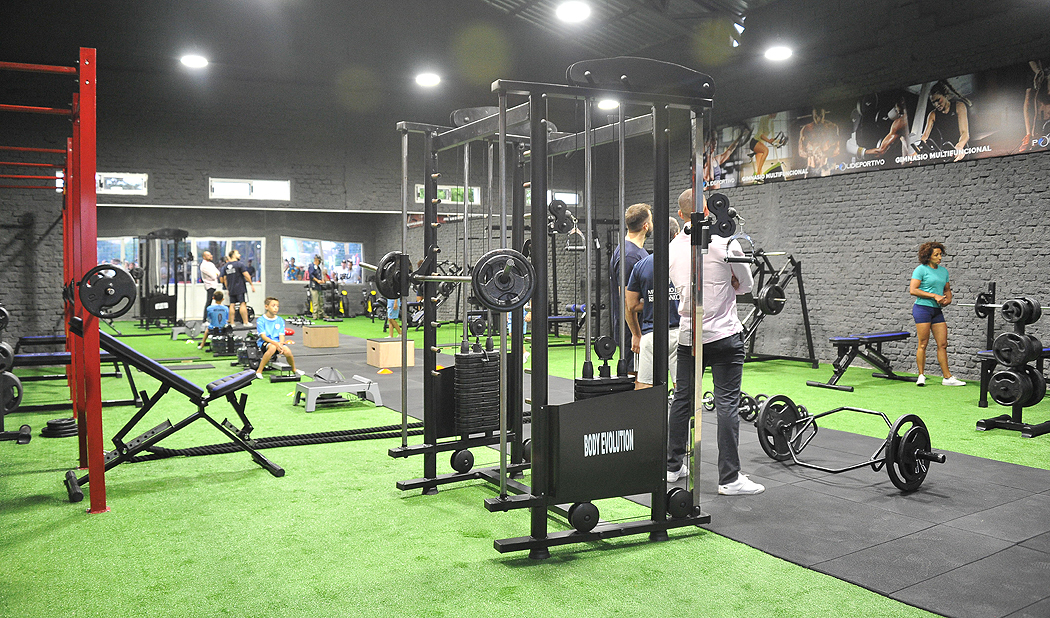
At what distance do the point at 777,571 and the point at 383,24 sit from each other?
9358mm

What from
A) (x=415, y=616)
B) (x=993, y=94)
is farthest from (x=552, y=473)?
(x=993, y=94)

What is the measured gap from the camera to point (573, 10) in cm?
893

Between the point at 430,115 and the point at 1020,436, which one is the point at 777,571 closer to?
the point at 1020,436

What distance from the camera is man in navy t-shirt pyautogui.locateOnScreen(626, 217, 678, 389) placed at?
400 centimetres

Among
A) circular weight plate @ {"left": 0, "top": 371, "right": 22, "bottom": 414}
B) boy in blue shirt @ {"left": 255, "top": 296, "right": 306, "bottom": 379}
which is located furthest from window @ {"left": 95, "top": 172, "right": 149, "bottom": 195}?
circular weight plate @ {"left": 0, "top": 371, "right": 22, "bottom": 414}

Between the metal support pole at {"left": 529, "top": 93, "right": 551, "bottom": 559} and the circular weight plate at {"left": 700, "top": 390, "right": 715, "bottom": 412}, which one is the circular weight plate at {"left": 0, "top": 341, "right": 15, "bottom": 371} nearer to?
the metal support pole at {"left": 529, "top": 93, "right": 551, "bottom": 559}

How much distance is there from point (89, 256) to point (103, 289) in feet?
0.64

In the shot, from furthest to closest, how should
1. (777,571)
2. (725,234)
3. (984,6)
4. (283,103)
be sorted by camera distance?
(283,103) < (984,6) < (725,234) < (777,571)

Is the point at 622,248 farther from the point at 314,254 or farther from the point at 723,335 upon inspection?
the point at 314,254

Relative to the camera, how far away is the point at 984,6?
7641mm

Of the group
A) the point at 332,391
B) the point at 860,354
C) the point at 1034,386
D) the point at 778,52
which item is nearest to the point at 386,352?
the point at 332,391

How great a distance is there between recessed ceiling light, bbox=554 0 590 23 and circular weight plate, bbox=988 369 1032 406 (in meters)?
5.89

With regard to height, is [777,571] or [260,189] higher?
[260,189]

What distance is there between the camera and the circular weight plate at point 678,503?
326cm
